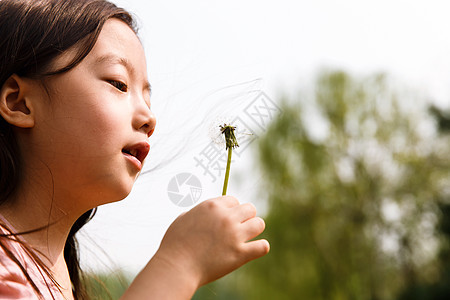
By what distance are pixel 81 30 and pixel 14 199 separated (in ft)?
1.22

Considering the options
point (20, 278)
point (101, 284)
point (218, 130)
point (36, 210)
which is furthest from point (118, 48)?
point (101, 284)

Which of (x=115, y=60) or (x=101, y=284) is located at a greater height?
(x=115, y=60)

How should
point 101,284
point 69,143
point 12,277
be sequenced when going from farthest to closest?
point 101,284 → point 69,143 → point 12,277

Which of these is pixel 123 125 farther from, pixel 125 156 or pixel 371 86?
pixel 371 86

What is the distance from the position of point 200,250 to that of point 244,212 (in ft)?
0.35

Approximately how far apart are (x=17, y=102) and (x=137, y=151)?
0.26m

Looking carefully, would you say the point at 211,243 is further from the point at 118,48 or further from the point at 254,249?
the point at 118,48

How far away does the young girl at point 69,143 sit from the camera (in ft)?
2.97

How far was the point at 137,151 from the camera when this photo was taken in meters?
1.04

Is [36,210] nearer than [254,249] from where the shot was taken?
No

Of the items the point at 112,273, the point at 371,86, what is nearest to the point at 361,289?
the point at 371,86

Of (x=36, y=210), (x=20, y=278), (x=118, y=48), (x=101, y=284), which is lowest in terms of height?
(x=101, y=284)

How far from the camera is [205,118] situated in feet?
3.64

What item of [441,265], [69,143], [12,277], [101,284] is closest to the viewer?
[12,277]
